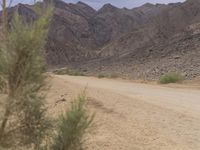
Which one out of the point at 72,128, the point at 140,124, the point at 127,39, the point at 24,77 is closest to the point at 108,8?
the point at 127,39

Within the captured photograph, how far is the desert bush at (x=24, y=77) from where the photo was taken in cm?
713

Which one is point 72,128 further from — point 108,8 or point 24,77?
point 108,8

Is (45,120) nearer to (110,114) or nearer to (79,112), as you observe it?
(79,112)

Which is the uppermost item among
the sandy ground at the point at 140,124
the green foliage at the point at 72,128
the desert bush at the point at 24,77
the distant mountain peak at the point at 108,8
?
the distant mountain peak at the point at 108,8

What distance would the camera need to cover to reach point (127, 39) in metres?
95.8

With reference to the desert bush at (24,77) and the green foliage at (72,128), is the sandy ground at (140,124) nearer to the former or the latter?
the green foliage at (72,128)

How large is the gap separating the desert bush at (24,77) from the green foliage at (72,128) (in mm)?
517

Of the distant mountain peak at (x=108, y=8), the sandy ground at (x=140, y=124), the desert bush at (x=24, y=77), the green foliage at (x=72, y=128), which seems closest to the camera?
the desert bush at (x=24, y=77)

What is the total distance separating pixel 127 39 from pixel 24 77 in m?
89.1

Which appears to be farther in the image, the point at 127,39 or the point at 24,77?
the point at 127,39

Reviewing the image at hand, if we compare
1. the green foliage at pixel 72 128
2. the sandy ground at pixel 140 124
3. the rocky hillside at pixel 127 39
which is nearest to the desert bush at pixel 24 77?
the green foliage at pixel 72 128

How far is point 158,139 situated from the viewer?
11227 mm

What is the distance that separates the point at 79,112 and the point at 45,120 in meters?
0.61

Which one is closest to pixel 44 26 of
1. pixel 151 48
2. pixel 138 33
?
pixel 151 48
